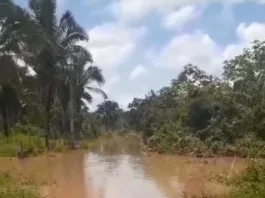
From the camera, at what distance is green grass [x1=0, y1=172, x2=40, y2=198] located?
10.4 meters

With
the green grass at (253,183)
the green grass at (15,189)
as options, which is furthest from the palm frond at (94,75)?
the green grass at (253,183)

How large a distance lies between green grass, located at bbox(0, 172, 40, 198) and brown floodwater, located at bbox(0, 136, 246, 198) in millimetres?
606

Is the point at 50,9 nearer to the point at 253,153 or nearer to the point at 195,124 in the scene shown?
the point at 195,124

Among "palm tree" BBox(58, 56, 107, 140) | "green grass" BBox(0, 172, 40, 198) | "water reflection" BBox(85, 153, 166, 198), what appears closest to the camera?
"green grass" BBox(0, 172, 40, 198)

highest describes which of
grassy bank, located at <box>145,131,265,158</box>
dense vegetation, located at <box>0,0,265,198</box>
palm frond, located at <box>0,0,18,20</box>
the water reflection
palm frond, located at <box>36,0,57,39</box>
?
palm frond, located at <box>36,0,57,39</box>

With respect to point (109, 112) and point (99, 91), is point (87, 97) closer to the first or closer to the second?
point (99, 91)

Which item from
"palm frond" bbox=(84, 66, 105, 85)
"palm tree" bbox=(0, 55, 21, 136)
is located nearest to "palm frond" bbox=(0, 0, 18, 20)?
"palm tree" bbox=(0, 55, 21, 136)

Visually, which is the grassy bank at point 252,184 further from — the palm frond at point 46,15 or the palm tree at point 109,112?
the palm tree at point 109,112

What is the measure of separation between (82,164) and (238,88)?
11.3 metres

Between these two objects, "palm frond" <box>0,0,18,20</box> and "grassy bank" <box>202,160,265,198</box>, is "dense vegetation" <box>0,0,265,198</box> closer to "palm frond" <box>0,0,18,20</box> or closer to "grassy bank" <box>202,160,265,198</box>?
"palm frond" <box>0,0,18,20</box>

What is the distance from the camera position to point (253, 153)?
21750mm

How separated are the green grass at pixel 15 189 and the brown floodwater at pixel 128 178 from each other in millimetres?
606

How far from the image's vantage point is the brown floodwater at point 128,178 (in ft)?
41.5

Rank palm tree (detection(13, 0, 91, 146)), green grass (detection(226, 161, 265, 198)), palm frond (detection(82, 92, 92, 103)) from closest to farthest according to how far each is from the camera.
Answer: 1. green grass (detection(226, 161, 265, 198))
2. palm tree (detection(13, 0, 91, 146))
3. palm frond (detection(82, 92, 92, 103))
